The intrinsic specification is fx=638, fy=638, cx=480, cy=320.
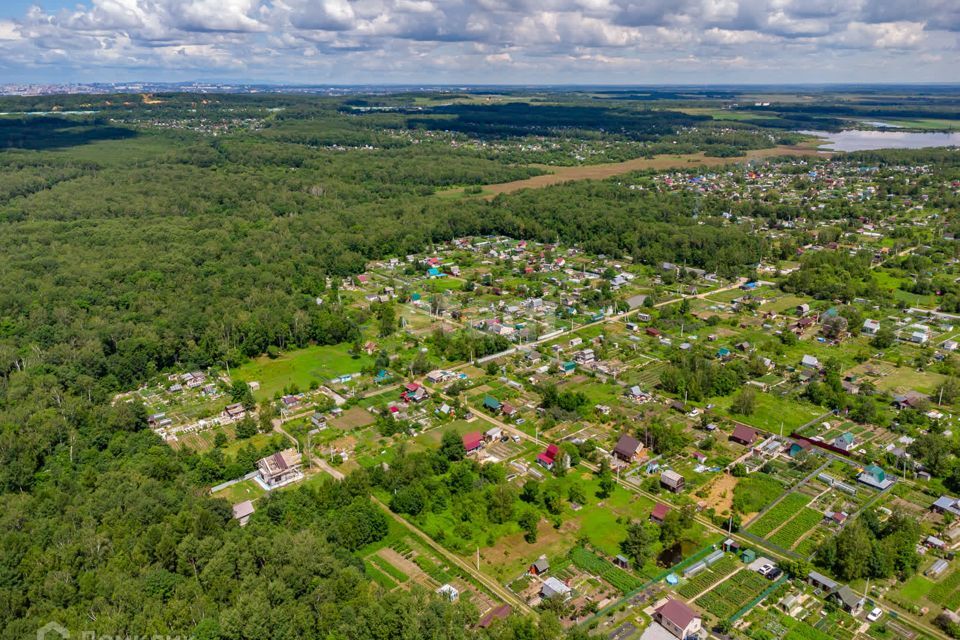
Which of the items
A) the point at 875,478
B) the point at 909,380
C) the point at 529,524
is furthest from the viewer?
the point at 909,380

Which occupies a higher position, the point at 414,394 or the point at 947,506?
the point at 414,394

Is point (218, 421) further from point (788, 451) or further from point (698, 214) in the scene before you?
point (698, 214)

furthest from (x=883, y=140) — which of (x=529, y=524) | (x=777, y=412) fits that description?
(x=529, y=524)

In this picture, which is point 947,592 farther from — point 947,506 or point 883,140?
point 883,140

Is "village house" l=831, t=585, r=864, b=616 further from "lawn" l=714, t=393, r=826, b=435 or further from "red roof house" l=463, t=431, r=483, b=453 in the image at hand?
"red roof house" l=463, t=431, r=483, b=453

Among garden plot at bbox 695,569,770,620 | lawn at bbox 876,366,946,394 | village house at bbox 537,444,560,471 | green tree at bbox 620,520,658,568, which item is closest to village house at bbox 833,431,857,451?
lawn at bbox 876,366,946,394
